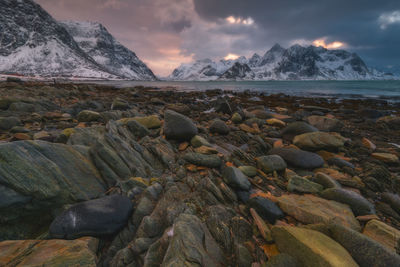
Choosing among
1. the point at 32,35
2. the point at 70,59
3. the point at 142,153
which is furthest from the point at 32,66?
the point at 142,153

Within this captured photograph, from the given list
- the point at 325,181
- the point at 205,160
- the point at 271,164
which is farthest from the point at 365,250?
the point at 205,160

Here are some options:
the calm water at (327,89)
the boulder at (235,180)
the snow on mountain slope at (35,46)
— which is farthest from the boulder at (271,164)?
the snow on mountain slope at (35,46)

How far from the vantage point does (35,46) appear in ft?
515

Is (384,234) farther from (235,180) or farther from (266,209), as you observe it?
(235,180)

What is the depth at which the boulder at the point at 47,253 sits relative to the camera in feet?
6.64

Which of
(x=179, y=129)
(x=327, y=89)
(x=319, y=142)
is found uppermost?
(x=327, y=89)

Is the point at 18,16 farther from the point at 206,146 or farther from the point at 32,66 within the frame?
the point at 206,146

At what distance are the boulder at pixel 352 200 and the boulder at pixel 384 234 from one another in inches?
21.2

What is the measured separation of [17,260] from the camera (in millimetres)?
2033

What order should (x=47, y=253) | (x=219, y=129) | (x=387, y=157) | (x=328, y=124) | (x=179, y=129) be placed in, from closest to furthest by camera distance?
(x=47, y=253) → (x=387, y=157) → (x=179, y=129) → (x=219, y=129) → (x=328, y=124)

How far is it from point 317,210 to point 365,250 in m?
1.14

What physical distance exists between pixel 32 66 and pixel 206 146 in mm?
205528

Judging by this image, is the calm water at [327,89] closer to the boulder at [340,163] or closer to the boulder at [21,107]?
the boulder at [340,163]

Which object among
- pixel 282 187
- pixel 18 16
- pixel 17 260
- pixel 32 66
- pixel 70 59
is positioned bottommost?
pixel 282 187
